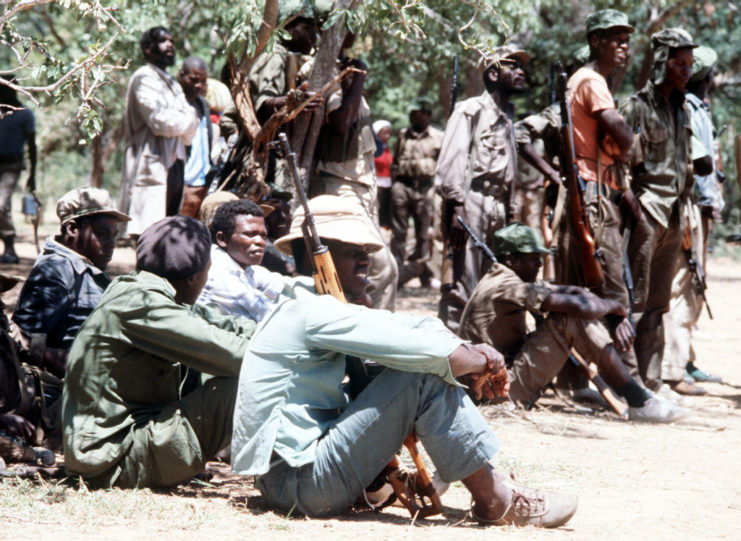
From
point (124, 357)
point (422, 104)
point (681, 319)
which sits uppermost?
point (422, 104)

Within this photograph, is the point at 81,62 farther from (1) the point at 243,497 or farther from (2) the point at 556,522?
(2) the point at 556,522

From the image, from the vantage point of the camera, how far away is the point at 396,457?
3986 mm

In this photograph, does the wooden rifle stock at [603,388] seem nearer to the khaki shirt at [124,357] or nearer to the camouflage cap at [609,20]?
the camouflage cap at [609,20]

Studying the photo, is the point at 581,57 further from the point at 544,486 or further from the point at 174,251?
the point at 174,251

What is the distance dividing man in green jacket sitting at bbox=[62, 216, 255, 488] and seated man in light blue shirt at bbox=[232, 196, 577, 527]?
0.21 metres

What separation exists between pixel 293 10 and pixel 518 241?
2.04m

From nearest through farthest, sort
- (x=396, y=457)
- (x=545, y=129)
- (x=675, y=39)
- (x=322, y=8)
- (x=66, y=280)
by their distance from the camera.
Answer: (x=396, y=457)
(x=66, y=280)
(x=322, y=8)
(x=675, y=39)
(x=545, y=129)

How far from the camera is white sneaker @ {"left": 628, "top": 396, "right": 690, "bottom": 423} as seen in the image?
20.4 feet

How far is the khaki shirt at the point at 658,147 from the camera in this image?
6.99 meters

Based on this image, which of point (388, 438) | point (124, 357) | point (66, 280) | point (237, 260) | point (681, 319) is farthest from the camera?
point (681, 319)

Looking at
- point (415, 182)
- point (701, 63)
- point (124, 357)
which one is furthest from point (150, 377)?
point (415, 182)

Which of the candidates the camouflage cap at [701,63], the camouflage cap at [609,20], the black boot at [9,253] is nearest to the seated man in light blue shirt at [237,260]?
the camouflage cap at [609,20]

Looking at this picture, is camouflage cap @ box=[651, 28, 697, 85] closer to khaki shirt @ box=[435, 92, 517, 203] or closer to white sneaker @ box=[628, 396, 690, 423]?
khaki shirt @ box=[435, 92, 517, 203]

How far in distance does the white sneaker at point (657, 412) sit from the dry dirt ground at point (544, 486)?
0.07 m
